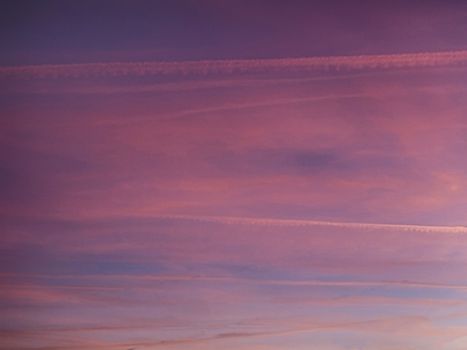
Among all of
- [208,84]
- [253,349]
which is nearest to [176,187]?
[208,84]

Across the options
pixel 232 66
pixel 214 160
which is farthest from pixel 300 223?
pixel 232 66

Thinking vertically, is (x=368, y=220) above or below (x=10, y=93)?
below

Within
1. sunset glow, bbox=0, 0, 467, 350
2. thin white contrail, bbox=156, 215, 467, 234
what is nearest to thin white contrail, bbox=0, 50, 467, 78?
sunset glow, bbox=0, 0, 467, 350

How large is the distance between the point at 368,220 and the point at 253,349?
26.7 inches

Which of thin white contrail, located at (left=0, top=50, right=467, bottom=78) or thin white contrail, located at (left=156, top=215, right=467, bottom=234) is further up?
thin white contrail, located at (left=0, top=50, right=467, bottom=78)

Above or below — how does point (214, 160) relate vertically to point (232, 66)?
below

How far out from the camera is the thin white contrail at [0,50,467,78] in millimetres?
2938

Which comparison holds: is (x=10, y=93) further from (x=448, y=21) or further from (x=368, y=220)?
(x=448, y=21)

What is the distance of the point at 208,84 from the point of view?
9.74ft

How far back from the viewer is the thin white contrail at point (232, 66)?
2.94 m

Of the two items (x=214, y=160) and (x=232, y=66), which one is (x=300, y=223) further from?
(x=232, y=66)

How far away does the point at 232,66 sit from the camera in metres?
2.96

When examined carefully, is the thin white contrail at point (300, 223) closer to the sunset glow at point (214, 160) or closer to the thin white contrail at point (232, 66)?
the sunset glow at point (214, 160)

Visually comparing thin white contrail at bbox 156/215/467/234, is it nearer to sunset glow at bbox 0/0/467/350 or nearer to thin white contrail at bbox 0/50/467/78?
sunset glow at bbox 0/0/467/350
